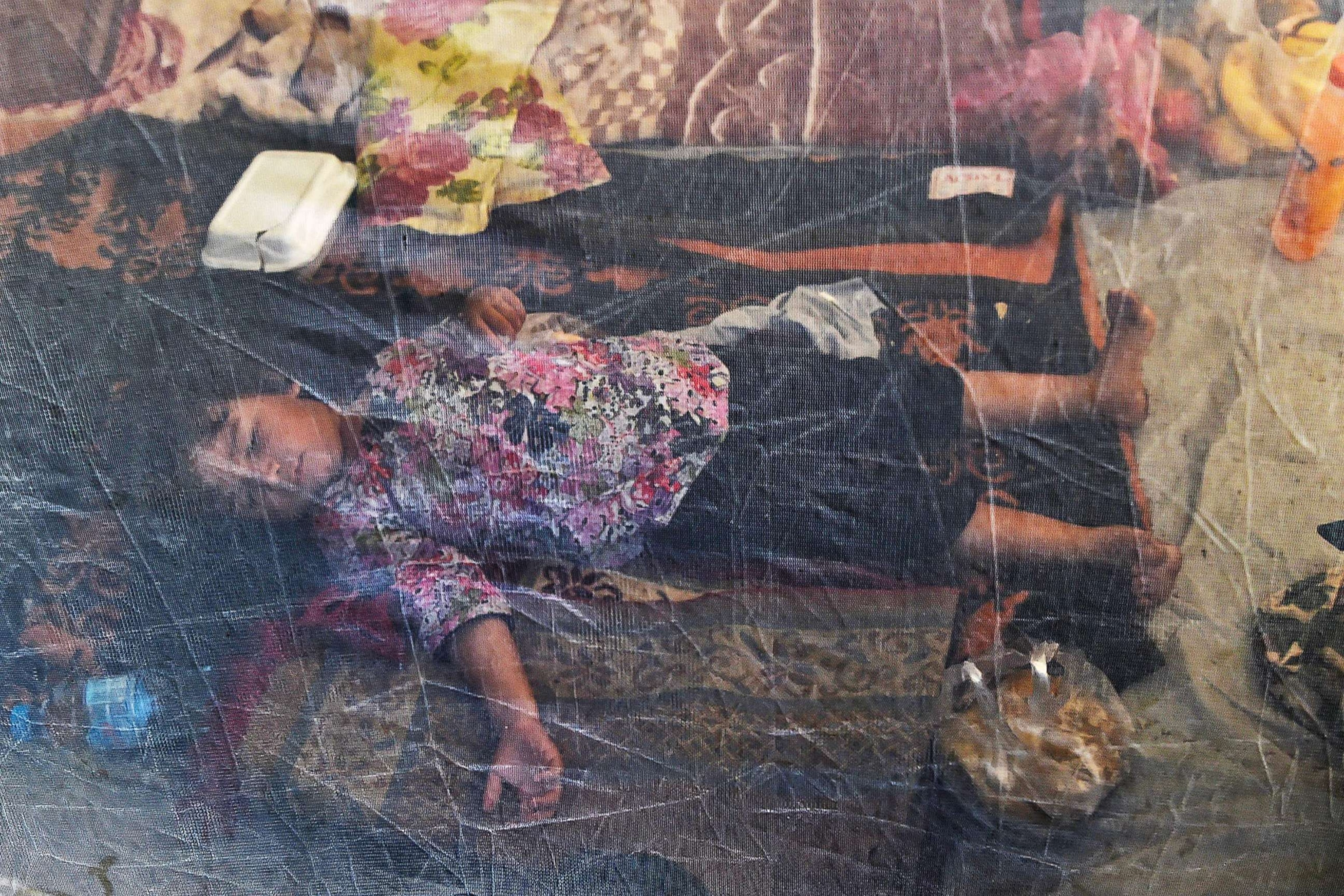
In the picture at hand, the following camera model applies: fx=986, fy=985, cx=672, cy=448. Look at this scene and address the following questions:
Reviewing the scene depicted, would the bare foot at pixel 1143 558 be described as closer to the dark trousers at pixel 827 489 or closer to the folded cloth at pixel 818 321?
the dark trousers at pixel 827 489

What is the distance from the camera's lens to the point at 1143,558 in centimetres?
108

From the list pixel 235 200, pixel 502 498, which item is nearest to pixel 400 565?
pixel 502 498

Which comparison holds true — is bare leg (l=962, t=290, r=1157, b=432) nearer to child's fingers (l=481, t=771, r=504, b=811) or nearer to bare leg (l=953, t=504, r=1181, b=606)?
bare leg (l=953, t=504, r=1181, b=606)

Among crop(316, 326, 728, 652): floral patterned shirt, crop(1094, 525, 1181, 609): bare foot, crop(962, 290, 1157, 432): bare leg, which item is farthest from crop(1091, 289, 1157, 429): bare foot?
crop(316, 326, 728, 652): floral patterned shirt

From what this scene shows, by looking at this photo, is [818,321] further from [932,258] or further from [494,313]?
[494,313]

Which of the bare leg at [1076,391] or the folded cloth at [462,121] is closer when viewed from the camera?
the bare leg at [1076,391]

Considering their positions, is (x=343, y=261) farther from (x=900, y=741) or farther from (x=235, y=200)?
(x=900, y=741)

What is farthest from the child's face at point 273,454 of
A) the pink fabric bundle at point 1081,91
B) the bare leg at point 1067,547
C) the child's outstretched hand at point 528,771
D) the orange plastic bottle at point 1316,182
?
the orange plastic bottle at point 1316,182

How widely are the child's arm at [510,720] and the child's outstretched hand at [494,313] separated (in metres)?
0.33

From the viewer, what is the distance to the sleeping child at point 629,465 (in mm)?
1083

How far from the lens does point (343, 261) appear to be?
1.17m

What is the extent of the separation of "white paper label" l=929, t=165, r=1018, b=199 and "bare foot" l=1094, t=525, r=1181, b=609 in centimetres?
42

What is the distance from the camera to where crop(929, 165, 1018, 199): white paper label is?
1169 mm

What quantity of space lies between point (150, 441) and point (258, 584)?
→ 0.20 meters
